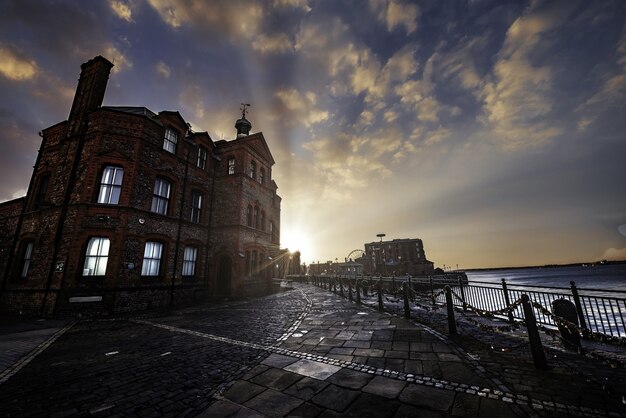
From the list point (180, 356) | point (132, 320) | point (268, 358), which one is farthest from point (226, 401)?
point (132, 320)

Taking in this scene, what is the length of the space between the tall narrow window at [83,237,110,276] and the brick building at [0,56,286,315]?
0.04 metres

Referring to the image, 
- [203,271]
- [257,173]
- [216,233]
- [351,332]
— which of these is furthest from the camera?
[257,173]

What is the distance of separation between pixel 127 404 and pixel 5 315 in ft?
47.5

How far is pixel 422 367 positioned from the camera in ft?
14.5

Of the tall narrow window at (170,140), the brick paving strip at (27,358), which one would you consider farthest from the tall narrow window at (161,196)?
the brick paving strip at (27,358)

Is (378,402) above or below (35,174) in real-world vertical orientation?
below

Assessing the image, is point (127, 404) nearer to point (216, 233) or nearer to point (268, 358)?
point (268, 358)

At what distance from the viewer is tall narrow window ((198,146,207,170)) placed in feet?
58.1

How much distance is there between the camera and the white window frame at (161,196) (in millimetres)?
14270

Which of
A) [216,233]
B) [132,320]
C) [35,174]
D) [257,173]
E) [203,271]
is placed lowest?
[132,320]

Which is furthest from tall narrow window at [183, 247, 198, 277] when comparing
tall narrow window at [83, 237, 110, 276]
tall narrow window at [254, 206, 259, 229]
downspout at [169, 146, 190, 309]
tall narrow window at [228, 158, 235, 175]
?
tall narrow window at [228, 158, 235, 175]

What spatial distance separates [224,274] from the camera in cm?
1758

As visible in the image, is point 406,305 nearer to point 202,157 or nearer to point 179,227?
point 179,227

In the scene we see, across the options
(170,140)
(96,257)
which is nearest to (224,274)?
(96,257)
